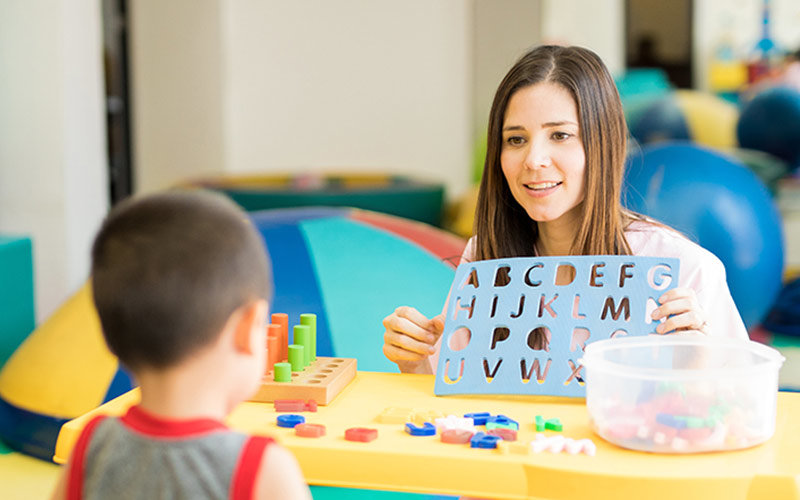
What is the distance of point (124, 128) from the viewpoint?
6.30 m

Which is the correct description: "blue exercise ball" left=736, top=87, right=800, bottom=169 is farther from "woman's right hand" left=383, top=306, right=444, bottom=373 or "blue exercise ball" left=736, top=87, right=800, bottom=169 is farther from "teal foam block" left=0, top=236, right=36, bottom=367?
"woman's right hand" left=383, top=306, right=444, bottom=373

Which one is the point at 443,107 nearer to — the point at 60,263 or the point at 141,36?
the point at 141,36

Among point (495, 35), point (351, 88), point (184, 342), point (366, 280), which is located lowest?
point (366, 280)

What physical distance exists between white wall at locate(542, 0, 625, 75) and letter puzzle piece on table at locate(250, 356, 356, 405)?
22.3ft

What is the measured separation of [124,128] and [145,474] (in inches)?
224

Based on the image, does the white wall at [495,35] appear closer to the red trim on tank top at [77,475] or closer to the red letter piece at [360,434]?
the red letter piece at [360,434]

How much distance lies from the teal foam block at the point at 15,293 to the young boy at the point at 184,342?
215 cm

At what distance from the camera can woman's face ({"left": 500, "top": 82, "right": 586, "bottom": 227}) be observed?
166cm

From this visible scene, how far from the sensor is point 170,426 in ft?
2.88

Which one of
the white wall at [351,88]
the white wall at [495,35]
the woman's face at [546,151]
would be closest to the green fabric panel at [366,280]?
the woman's face at [546,151]

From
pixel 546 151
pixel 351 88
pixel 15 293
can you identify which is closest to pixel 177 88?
pixel 351 88

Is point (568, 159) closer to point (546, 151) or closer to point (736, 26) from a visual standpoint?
point (546, 151)

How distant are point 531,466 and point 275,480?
0.35 m

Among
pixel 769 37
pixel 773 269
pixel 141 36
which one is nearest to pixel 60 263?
pixel 773 269
